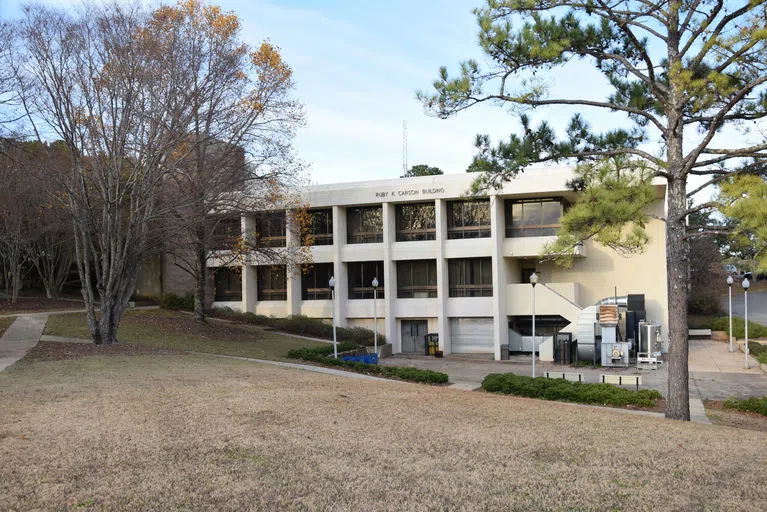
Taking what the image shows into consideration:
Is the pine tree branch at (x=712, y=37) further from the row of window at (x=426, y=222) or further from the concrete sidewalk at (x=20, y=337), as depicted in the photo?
the row of window at (x=426, y=222)

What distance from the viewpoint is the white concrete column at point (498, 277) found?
35312 millimetres

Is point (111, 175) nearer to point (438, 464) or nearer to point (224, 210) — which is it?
point (224, 210)

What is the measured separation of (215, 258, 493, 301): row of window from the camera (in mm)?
37719

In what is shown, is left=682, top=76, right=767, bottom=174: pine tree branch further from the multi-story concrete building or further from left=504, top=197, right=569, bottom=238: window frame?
left=504, top=197, right=569, bottom=238: window frame

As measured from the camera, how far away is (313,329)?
37062 mm

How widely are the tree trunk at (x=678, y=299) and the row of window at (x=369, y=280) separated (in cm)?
2380

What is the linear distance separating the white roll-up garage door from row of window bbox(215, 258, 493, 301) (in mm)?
1527

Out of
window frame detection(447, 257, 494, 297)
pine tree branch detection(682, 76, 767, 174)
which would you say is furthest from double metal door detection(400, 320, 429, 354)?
pine tree branch detection(682, 76, 767, 174)

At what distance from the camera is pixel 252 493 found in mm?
6445

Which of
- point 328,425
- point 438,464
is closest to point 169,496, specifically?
point 438,464

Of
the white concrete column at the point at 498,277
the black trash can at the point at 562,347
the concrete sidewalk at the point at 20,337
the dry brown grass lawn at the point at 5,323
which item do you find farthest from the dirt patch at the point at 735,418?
the dry brown grass lawn at the point at 5,323

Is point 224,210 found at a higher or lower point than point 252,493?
higher

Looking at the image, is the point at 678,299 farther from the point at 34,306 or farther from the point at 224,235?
the point at 34,306

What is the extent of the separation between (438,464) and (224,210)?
2194cm
